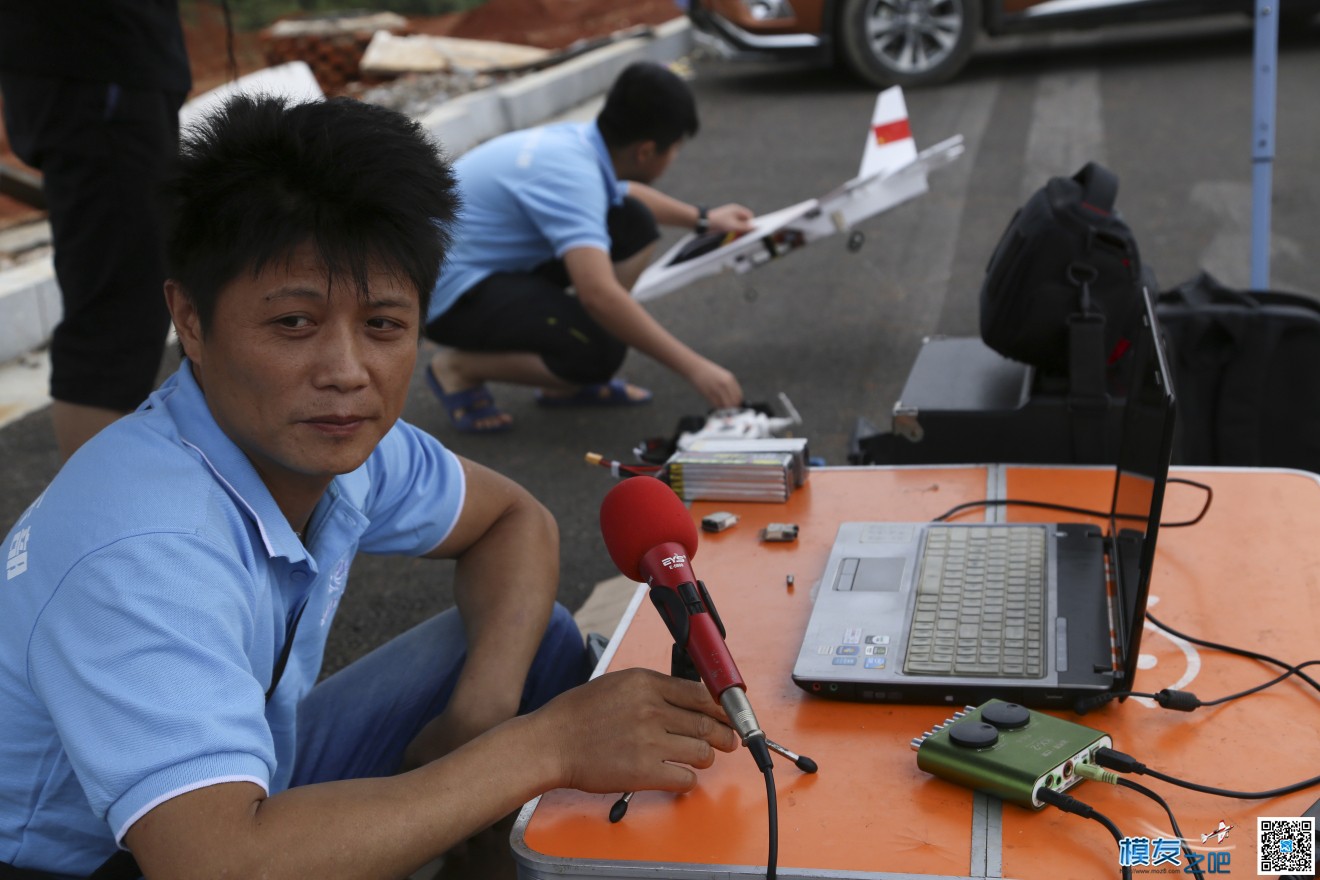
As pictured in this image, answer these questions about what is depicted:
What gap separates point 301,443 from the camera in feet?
5.41

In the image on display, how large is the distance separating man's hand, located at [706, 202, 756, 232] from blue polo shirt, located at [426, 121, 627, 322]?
503 millimetres

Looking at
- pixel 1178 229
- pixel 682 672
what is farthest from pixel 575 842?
pixel 1178 229

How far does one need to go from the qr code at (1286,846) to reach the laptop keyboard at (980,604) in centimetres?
34

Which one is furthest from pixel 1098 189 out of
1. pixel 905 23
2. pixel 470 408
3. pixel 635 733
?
pixel 905 23

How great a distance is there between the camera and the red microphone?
4.78 ft

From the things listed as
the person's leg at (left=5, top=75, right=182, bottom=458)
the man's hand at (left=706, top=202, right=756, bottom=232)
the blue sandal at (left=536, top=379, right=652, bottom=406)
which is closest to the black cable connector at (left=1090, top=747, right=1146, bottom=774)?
the person's leg at (left=5, top=75, right=182, bottom=458)

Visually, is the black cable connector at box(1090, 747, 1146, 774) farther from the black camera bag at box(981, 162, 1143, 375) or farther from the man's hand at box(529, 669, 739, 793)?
the black camera bag at box(981, 162, 1143, 375)

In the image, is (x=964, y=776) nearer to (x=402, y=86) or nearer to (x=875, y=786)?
(x=875, y=786)

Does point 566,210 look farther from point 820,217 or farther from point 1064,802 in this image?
point 1064,802

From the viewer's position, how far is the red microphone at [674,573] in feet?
4.78

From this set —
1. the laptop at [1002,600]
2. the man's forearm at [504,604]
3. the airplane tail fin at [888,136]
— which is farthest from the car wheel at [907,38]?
the man's forearm at [504,604]

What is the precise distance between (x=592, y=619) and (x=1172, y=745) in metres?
1.88

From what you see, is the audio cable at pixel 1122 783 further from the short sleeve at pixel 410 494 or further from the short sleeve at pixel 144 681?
the short sleeve at pixel 410 494

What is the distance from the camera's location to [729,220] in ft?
16.4
